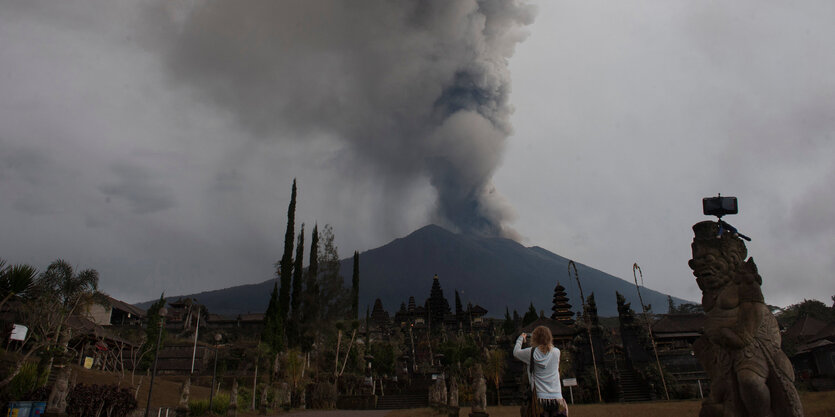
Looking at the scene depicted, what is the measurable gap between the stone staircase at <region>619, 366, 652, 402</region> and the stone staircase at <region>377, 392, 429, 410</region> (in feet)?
40.0

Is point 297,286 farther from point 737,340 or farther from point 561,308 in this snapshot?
point 737,340

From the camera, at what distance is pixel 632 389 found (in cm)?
2733

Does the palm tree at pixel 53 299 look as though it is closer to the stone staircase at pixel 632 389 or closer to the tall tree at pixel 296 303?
the tall tree at pixel 296 303

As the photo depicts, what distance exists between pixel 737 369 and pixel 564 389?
960 inches

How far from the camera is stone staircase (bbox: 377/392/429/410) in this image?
25906mm

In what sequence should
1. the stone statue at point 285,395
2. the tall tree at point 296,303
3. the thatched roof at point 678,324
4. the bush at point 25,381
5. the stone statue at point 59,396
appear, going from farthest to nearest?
the tall tree at point 296,303, the thatched roof at point 678,324, the stone statue at point 285,395, the bush at point 25,381, the stone statue at point 59,396

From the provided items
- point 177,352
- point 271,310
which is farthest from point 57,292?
point 177,352

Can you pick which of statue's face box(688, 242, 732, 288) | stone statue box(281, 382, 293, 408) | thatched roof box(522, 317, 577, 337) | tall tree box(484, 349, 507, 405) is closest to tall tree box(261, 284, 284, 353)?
stone statue box(281, 382, 293, 408)

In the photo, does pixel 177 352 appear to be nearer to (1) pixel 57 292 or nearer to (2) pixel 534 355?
(1) pixel 57 292

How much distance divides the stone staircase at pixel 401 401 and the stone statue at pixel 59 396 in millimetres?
17159

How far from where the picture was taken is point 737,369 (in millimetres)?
5715

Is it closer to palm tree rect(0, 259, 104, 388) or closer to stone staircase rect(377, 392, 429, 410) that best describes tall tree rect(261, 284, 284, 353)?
stone staircase rect(377, 392, 429, 410)

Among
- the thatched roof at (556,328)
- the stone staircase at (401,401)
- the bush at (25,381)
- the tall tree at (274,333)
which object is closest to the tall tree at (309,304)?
the tall tree at (274,333)

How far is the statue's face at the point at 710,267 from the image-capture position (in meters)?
6.41
